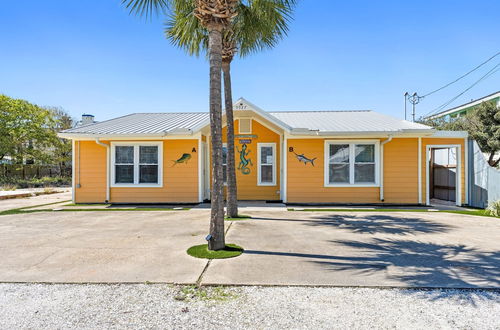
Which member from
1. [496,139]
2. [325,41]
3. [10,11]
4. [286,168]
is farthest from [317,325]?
[496,139]

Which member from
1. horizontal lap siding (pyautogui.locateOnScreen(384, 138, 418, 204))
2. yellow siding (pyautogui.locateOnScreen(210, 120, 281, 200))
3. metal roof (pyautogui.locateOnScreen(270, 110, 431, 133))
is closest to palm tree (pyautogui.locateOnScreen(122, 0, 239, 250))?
metal roof (pyautogui.locateOnScreen(270, 110, 431, 133))

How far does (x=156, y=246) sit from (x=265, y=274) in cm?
260

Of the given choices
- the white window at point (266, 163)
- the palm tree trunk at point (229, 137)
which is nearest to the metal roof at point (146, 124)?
the white window at point (266, 163)

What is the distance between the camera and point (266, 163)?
40.6ft

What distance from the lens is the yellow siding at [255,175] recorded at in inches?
484

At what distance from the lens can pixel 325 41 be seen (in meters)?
11.6

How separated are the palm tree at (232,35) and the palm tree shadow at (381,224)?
299cm

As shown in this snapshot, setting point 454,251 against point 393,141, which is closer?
point 454,251

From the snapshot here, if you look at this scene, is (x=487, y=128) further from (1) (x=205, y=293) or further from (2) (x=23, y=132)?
(2) (x=23, y=132)

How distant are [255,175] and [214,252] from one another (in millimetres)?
7358

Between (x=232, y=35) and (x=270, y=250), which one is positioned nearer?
(x=270, y=250)

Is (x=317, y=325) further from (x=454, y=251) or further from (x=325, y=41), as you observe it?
(x=325, y=41)

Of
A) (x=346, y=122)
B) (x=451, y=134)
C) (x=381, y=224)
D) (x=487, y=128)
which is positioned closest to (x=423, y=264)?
(x=381, y=224)

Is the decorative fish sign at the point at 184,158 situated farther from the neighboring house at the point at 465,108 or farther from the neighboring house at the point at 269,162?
the neighboring house at the point at 465,108
